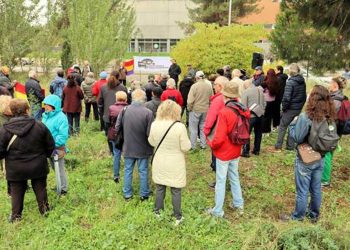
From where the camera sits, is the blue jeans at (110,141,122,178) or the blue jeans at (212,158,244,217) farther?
→ the blue jeans at (110,141,122,178)

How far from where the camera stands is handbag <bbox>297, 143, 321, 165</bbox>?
4312mm

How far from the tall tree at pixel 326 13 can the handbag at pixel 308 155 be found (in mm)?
5719

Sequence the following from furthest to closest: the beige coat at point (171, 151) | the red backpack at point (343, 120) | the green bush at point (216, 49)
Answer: the green bush at point (216, 49), the red backpack at point (343, 120), the beige coat at point (171, 151)

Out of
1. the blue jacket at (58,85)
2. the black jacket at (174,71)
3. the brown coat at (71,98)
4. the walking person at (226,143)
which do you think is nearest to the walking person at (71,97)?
the brown coat at (71,98)

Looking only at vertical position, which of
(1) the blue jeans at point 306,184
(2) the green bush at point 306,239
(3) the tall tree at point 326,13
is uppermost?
(3) the tall tree at point 326,13

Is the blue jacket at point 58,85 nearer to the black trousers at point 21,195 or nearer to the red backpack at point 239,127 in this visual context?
the black trousers at point 21,195

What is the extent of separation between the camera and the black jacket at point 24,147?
14.1ft

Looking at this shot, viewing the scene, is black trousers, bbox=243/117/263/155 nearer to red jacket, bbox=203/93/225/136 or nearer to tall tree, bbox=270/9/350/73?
red jacket, bbox=203/93/225/136

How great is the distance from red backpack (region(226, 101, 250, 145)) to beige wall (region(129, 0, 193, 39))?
50574 mm

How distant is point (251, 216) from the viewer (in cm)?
489

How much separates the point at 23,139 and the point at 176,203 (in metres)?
2.09

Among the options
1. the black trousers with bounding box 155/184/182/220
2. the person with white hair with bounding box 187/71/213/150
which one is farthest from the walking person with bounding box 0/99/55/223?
the person with white hair with bounding box 187/71/213/150

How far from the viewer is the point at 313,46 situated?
11391 millimetres

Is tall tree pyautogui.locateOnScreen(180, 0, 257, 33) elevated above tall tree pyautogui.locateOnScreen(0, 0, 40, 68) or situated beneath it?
elevated above
